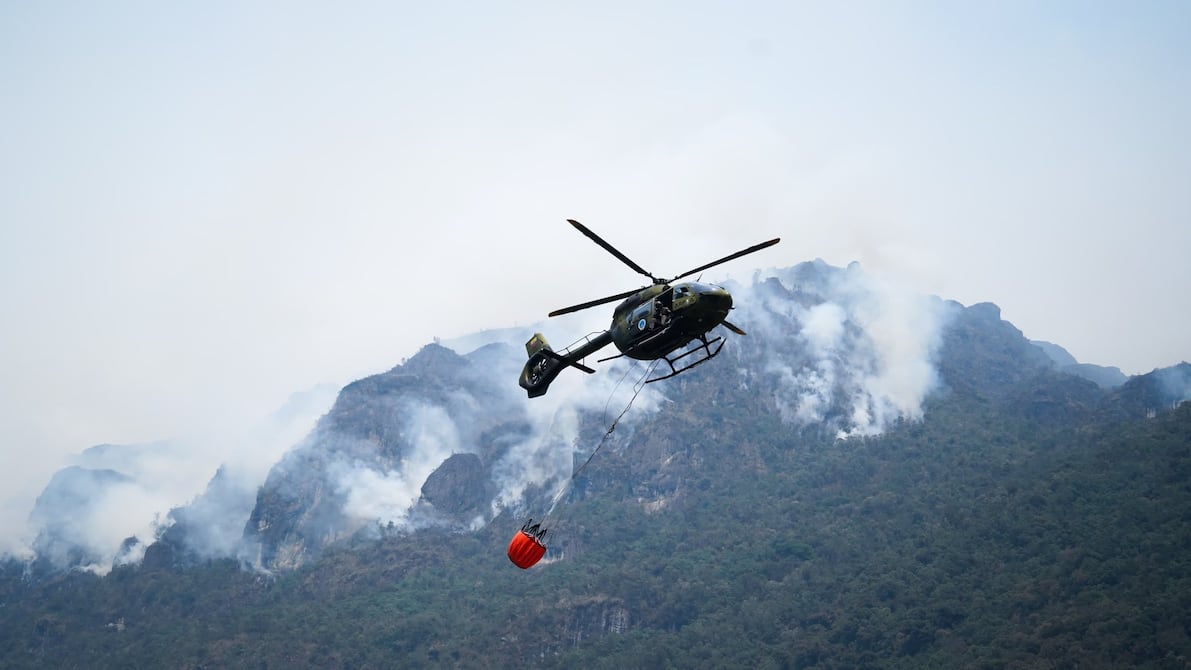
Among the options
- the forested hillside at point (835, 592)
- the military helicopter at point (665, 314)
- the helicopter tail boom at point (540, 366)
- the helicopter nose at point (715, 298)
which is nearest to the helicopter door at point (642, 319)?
the military helicopter at point (665, 314)

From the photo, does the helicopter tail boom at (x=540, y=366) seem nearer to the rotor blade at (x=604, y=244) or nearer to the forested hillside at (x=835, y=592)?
the rotor blade at (x=604, y=244)

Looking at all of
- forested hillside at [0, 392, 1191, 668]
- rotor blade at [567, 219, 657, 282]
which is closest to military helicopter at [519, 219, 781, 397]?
rotor blade at [567, 219, 657, 282]

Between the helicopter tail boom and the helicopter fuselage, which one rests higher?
the helicopter tail boom

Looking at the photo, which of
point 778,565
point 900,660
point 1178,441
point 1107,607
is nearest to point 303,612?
point 778,565

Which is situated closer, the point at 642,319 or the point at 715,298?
the point at 715,298

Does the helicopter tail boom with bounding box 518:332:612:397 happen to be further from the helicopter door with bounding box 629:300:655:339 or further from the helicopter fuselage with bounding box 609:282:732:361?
the helicopter door with bounding box 629:300:655:339

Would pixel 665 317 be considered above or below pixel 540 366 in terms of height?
below

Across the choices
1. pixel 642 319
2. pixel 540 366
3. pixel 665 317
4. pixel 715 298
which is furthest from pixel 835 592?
pixel 715 298

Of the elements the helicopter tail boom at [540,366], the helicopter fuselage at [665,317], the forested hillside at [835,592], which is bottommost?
the helicopter fuselage at [665,317]

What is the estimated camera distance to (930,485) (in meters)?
192

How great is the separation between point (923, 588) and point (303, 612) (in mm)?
108586

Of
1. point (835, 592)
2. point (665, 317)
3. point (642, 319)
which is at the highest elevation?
point (835, 592)

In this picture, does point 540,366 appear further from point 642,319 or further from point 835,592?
point 835,592

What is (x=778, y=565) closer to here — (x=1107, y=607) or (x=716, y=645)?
(x=716, y=645)
